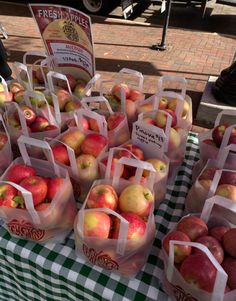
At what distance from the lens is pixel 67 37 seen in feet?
5.94

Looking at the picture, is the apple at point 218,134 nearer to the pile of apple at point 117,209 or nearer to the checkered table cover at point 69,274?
the checkered table cover at point 69,274

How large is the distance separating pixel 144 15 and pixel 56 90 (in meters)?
5.78

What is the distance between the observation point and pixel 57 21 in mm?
1778

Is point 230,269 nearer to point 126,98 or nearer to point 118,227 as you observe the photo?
point 118,227

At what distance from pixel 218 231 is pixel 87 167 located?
56 centimetres

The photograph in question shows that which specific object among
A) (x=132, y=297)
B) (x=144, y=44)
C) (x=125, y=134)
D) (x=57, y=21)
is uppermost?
(x=57, y=21)

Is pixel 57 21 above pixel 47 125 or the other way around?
above

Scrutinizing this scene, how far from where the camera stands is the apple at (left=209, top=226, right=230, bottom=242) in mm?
989

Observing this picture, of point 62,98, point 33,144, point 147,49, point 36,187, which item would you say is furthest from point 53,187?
point 147,49

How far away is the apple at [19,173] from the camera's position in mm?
1140

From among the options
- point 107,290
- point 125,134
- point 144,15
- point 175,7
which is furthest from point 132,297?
point 175,7

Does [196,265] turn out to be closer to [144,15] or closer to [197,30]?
[197,30]

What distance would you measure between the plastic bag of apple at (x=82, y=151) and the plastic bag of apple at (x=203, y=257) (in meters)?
0.44

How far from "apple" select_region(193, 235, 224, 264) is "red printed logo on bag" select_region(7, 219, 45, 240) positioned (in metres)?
0.57
